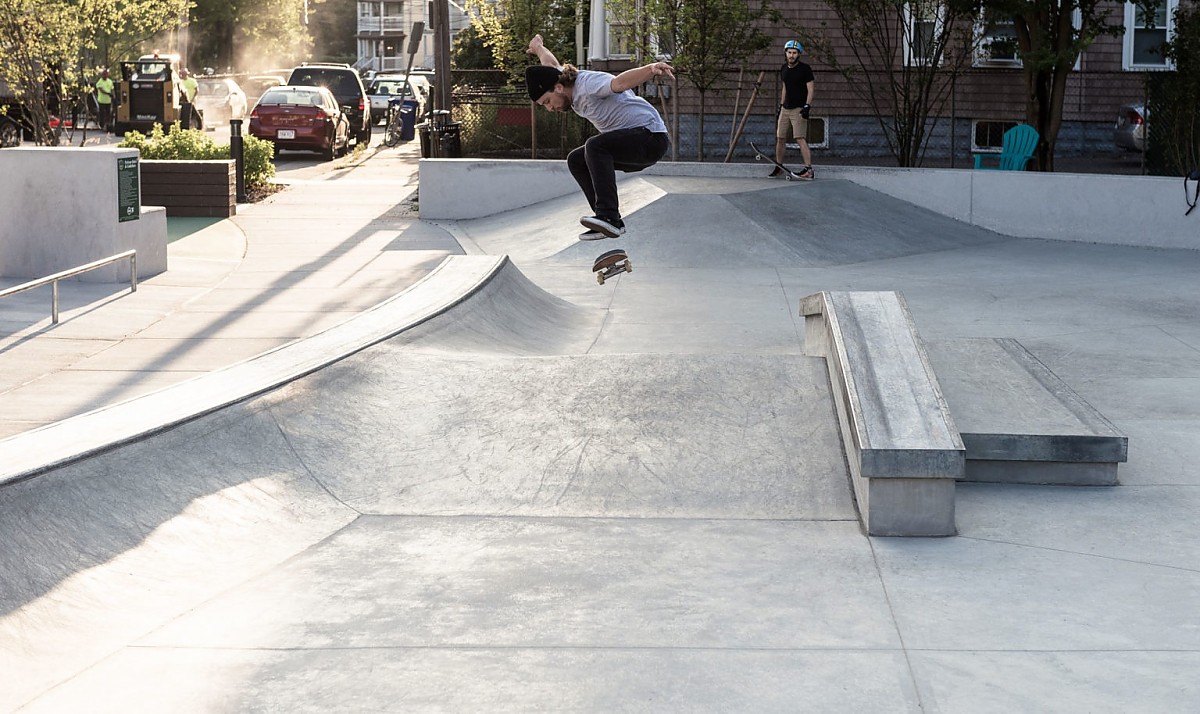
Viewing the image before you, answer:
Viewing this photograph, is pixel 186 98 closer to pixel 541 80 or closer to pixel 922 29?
pixel 922 29

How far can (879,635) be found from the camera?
4.73 metres

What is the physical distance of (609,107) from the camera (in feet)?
29.0

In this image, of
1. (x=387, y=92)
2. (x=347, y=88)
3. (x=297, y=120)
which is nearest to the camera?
(x=297, y=120)

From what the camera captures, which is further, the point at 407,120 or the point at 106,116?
the point at 106,116

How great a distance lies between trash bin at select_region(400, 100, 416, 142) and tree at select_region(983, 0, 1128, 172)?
66.4ft

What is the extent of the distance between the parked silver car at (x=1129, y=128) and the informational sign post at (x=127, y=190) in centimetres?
1609

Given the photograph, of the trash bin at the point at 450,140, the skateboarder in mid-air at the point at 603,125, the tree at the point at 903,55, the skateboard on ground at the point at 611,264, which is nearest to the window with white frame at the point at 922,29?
the tree at the point at 903,55

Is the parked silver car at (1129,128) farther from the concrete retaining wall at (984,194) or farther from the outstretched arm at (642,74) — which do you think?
the outstretched arm at (642,74)

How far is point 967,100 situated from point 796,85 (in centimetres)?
770

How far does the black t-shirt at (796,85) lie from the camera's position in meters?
17.8

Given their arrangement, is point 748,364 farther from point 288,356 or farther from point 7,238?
point 7,238

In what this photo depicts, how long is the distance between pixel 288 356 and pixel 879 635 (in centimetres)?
457

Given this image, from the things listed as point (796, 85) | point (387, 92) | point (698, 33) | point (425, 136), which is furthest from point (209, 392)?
point (387, 92)

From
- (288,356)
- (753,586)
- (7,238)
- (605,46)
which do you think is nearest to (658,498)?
(753,586)
